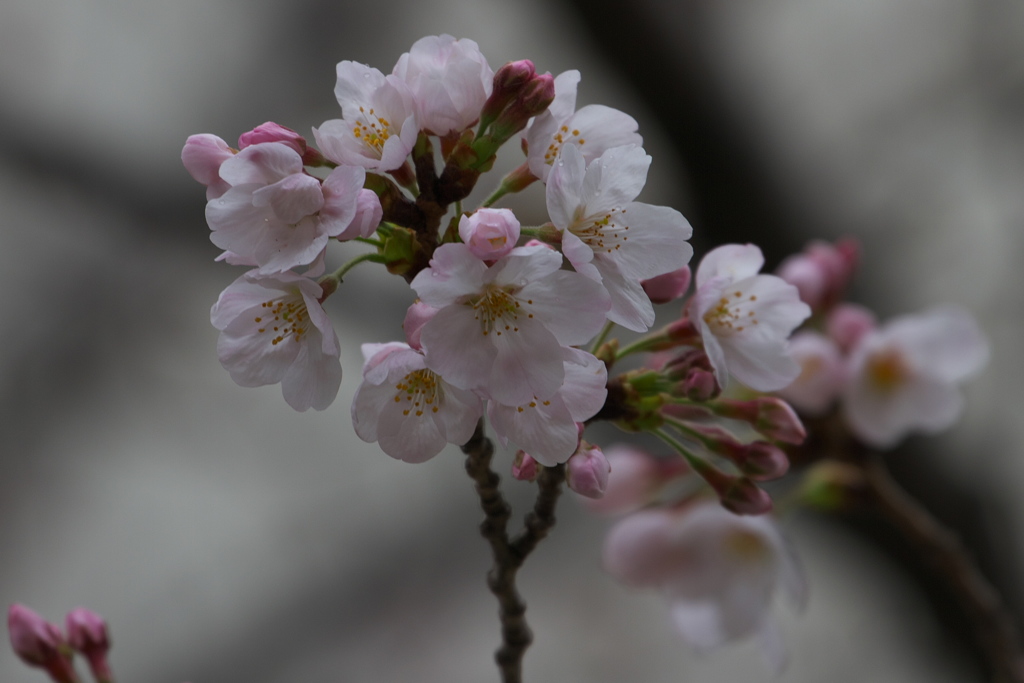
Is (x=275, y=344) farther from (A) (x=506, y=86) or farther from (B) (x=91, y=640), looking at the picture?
(B) (x=91, y=640)

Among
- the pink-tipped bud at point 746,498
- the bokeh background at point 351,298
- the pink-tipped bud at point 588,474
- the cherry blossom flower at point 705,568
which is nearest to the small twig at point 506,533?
the pink-tipped bud at point 588,474

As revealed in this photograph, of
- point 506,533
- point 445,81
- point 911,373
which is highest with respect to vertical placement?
point 445,81

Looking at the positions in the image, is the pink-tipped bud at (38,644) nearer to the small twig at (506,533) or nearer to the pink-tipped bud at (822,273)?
the small twig at (506,533)

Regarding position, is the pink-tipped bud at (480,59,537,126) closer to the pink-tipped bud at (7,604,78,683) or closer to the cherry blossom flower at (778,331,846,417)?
the pink-tipped bud at (7,604,78,683)

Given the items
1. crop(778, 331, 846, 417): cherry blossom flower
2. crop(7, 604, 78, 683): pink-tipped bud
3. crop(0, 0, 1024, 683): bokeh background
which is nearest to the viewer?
crop(7, 604, 78, 683): pink-tipped bud

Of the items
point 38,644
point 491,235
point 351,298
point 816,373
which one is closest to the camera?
point 491,235

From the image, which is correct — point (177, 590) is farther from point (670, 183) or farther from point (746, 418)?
point (746, 418)

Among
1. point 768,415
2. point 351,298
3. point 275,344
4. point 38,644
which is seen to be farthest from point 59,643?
point 351,298

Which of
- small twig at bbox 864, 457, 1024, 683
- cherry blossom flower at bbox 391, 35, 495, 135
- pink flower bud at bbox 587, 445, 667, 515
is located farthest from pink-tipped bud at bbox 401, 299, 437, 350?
small twig at bbox 864, 457, 1024, 683
